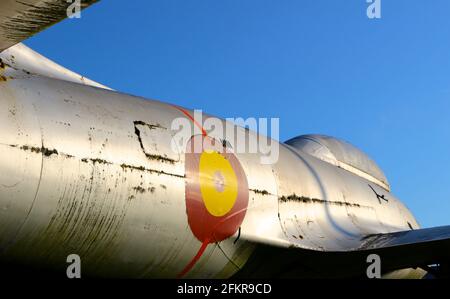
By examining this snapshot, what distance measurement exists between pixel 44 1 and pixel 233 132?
425cm

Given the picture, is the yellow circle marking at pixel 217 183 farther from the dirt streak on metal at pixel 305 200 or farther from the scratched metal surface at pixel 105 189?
the dirt streak on metal at pixel 305 200

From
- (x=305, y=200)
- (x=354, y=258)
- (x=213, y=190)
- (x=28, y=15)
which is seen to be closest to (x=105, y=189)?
(x=213, y=190)

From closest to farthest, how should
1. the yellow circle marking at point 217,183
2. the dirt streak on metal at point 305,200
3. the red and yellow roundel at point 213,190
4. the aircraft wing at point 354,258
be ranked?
the red and yellow roundel at point 213,190
the yellow circle marking at point 217,183
the aircraft wing at point 354,258
the dirt streak on metal at point 305,200

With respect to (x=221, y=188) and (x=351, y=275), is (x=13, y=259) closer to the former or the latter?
(x=221, y=188)

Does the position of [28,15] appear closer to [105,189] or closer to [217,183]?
[105,189]

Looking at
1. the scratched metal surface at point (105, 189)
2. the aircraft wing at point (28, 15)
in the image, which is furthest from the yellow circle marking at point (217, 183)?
the aircraft wing at point (28, 15)

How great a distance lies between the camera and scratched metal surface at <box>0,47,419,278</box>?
4812 mm

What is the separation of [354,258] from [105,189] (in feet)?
10.5

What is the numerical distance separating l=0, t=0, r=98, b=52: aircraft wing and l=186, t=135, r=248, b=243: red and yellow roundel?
2.69 m

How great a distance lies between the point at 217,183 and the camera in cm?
627

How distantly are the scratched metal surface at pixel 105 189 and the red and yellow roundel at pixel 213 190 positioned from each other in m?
0.10

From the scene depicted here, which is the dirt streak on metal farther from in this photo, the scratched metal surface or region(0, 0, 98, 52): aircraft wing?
region(0, 0, 98, 52): aircraft wing

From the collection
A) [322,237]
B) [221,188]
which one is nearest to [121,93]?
[221,188]

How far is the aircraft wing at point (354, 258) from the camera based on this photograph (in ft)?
22.2
